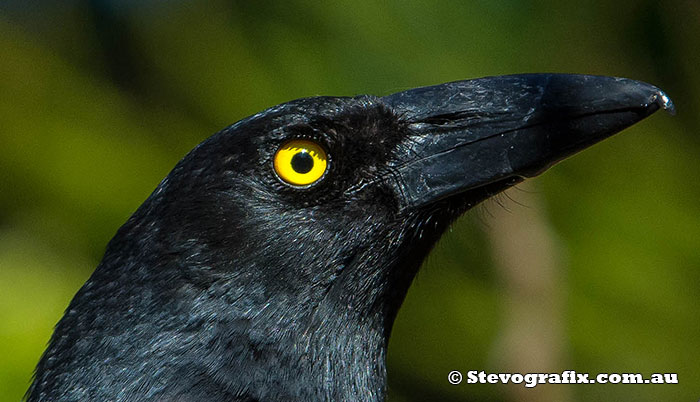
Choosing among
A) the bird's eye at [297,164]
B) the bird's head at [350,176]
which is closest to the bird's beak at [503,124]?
the bird's head at [350,176]

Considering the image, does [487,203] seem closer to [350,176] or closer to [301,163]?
[350,176]

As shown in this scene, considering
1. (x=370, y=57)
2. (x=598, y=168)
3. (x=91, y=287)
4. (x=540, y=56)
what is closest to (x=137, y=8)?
(x=370, y=57)

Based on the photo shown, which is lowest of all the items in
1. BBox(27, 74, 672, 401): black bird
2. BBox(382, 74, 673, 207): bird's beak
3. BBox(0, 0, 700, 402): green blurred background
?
BBox(27, 74, 672, 401): black bird

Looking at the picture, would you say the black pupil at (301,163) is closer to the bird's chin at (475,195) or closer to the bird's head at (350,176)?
the bird's head at (350,176)

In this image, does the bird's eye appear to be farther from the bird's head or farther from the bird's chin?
the bird's chin

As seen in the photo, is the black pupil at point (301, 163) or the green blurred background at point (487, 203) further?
the green blurred background at point (487, 203)

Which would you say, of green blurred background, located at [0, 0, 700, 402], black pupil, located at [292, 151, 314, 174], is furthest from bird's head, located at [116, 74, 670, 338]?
green blurred background, located at [0, 0, 700, 402]
